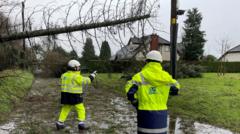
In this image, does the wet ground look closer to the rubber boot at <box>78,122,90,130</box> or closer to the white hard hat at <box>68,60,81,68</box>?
the rubber boot at <box>78,122,90,130</box>

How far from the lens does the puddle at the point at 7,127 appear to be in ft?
22.0

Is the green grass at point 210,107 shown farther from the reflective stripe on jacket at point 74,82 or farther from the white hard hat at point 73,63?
the white hard hat at point 73,63

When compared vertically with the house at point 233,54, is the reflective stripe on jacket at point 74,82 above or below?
below

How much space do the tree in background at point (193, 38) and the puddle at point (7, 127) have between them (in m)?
36.4

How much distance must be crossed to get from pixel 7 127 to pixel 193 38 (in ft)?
131

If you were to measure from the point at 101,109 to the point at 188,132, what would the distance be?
365 cm

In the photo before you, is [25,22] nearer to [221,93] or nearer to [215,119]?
[215,119]

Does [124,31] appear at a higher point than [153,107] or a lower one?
higher

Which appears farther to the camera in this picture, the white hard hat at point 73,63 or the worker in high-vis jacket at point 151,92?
the white hard hat at point 73,63

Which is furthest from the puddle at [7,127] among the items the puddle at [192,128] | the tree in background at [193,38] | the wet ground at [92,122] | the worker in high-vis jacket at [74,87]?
the tree in background at [193,38]

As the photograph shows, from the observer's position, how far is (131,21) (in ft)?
11.0

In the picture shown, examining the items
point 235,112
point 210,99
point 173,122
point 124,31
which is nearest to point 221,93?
point 210,99

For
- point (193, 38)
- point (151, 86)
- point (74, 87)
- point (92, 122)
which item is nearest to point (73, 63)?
point (74, 87)

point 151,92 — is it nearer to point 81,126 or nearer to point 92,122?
point 81,126
